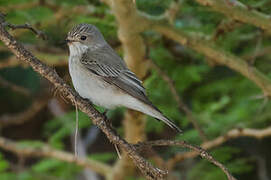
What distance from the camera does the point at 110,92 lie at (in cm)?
361

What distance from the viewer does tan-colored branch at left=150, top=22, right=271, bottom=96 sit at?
4.15 meters

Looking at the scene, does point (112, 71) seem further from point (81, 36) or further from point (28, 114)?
point (28, 114)

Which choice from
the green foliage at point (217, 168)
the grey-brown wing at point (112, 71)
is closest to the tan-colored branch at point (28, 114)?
the green foliage at point (217, 168)

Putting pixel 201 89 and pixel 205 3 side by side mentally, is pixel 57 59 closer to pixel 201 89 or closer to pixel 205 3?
pixel 201 89

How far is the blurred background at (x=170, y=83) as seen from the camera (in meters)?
4.23

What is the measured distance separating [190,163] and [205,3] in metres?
2.98

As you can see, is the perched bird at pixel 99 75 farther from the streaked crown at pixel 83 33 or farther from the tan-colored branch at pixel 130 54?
the tan-colored branch at pixel 130 54

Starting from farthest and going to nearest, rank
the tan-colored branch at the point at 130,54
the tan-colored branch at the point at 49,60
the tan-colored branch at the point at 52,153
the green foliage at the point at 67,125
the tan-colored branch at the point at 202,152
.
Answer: the tan-colored branch at the point at 49,60, the green foliage at the point at 67,125, the tan-colored branch at the point at 52,153, the tan-colored branch at the point at 130,54, the tan-colored branch at the point at 202,152

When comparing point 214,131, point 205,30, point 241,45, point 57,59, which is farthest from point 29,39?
point 241,45

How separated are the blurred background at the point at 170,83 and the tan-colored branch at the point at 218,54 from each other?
0.02 m

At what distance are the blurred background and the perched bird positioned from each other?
162 millimetres

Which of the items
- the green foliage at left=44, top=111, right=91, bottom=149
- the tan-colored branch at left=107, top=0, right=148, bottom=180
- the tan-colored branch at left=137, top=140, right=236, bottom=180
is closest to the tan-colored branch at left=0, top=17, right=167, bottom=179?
the tan-colored branch at left=137, top=140, right=236, bottom=180

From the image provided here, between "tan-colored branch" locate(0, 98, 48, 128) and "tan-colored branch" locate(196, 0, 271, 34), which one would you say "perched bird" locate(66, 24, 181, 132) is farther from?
"tan-colored branch" locate(0, 98, 48, 128)

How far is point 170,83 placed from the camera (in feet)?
13.7
